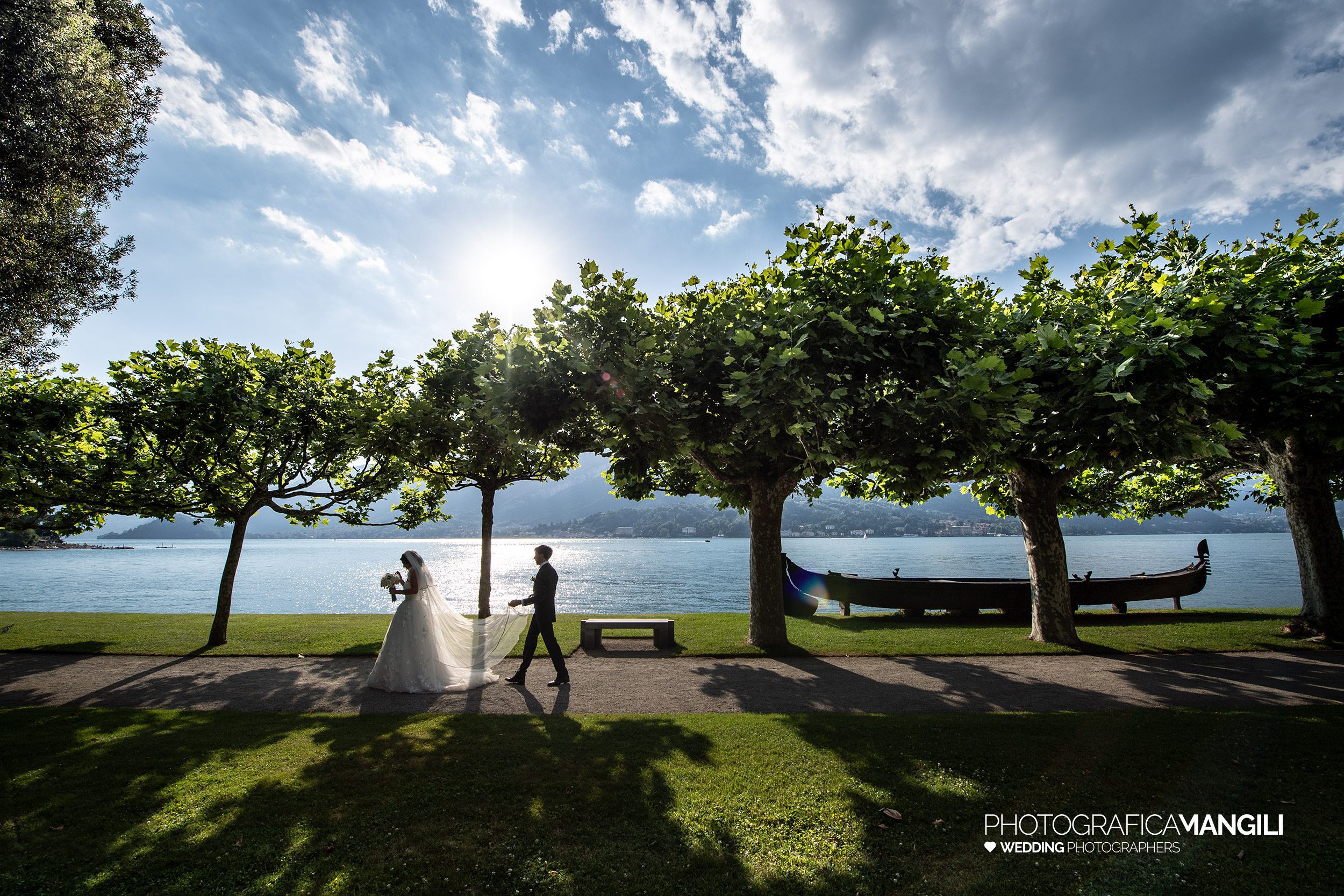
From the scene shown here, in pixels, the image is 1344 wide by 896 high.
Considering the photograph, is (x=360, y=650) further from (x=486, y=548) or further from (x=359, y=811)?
(x=359, y=811)

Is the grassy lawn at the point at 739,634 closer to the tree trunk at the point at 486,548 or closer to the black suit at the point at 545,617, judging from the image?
the tree trunk at the point at 486,548

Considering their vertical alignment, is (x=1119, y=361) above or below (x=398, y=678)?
above

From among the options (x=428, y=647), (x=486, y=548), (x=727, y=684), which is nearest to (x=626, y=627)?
(x=727, y=684)

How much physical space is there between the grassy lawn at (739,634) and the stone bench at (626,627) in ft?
1.13

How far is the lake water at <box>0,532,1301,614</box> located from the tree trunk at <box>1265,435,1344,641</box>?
929 inches

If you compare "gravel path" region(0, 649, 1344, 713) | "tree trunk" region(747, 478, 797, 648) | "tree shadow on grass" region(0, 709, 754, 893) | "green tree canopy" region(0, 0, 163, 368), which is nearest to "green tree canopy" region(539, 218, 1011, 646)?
"tree trunk" region(747, 478, 797, 648)

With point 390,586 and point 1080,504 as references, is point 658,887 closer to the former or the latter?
point 390,586

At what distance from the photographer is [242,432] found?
15.7 metres

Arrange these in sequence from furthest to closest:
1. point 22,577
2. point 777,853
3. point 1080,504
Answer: point 22,577 → point 1080,504 → point 777,853

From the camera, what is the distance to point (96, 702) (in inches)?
362

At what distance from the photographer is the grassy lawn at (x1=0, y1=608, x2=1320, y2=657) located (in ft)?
44.7

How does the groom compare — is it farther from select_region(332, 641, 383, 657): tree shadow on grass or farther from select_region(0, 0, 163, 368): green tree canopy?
select_region(0, 0, 163, 368): green tree canopy

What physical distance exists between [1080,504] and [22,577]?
11768 centimetres

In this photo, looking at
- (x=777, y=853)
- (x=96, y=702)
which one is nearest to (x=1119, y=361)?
(x=777, y=853)
